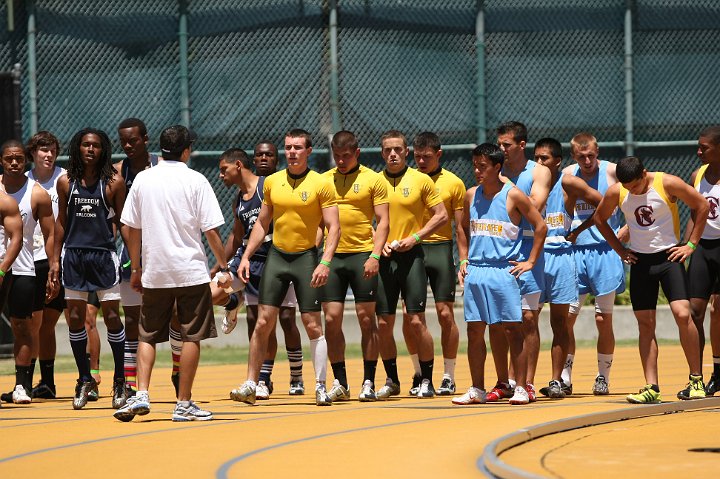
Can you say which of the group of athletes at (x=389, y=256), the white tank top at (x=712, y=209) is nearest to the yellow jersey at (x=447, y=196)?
the group of athletes at (x=389, y=256)

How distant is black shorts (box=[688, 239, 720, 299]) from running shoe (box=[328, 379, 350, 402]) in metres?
3.31

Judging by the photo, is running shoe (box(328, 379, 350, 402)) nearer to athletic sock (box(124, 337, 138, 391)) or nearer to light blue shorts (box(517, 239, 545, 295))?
athletic sock (box(124, 337, 138, 391))

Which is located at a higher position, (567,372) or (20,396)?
(567,372)

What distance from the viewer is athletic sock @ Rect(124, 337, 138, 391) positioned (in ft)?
43.1

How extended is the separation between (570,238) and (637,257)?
1147 mm

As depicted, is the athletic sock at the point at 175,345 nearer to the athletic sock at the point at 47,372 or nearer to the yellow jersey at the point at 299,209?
the yellow jersey at the point at 299,209

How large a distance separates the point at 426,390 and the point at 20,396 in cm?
386

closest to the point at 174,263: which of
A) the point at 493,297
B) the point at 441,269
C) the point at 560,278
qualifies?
the point at 493,297

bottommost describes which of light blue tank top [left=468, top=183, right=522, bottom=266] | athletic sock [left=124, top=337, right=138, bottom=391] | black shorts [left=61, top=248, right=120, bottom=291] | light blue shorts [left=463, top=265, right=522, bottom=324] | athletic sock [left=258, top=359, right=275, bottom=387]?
athletic sock [left=258, top=359, right=275, bottom=387]

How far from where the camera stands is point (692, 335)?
13125 mm

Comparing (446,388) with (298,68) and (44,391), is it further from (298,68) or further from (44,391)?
(298,68)

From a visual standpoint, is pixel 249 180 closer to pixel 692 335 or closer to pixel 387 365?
pixel 387 365

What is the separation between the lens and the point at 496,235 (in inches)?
519

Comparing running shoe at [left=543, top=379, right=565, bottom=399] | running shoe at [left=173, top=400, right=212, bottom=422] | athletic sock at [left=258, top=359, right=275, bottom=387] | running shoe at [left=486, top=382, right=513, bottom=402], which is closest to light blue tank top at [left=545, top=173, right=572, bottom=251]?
running shoe at [left=543, top=379, right=565, bottom=399]
